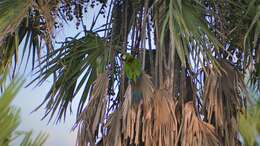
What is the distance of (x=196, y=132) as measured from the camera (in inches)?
151

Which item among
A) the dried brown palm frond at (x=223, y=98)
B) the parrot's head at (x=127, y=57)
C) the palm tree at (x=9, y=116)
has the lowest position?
the palm tree at (x=9, y=116)

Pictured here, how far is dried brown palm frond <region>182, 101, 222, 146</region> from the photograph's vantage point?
3.80 meters

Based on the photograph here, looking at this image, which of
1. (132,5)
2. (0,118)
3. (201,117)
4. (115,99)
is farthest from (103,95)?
(0,118)

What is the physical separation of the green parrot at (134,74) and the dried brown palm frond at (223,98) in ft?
1.95

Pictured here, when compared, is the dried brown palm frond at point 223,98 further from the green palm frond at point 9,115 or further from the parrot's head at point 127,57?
the green palm frond at point 9,115

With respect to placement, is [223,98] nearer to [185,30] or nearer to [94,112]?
[185,30]

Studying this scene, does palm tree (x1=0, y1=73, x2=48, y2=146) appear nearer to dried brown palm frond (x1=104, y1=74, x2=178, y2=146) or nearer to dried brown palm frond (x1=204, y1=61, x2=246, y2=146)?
dried brown palm frond (x1=104, y1=74, x2=178, y2=146)

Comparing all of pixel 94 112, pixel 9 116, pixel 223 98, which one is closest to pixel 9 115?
pixel 9 116

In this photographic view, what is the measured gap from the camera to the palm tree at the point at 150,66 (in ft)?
12.2

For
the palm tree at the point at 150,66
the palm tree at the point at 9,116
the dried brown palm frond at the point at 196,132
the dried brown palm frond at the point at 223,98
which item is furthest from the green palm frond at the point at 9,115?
the dried brown palm frond at the point at 223,98

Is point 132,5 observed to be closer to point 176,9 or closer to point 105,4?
point 105,4

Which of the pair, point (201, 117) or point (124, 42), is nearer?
point (201, 117)

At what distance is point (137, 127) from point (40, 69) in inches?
A: 38.6

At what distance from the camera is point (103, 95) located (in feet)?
12.9
